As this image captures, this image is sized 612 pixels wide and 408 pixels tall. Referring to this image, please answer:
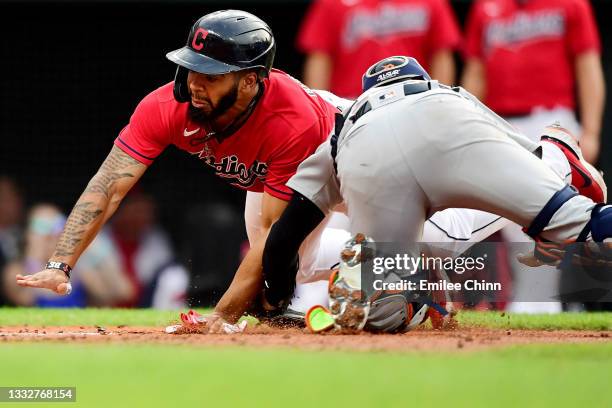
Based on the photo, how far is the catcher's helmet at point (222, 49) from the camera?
5820mm

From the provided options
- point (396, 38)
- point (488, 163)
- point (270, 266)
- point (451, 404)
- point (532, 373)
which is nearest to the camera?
point (451, 404)

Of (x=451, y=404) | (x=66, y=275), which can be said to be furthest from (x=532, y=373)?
(x=66, y=275)

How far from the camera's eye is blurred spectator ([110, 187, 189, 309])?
10094mm

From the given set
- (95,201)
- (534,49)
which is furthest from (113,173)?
(534,49)

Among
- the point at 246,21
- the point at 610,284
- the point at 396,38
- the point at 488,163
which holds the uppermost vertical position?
the point at 396,38

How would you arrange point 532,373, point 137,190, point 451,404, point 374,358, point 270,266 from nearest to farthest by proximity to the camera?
point 451,404
point 532,373
point 374,358
point 270,266
point 137,190

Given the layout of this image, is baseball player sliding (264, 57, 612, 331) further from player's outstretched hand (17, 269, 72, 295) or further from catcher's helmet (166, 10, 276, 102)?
player's outstretched hand (17, 269, 72, 295)

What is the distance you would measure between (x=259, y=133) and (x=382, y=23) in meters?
3.01

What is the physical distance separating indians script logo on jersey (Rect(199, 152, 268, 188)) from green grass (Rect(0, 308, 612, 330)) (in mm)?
1007

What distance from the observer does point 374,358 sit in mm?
4457

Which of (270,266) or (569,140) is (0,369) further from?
(569,140)

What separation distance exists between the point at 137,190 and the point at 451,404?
8429 millimetres

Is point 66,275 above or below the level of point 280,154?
below

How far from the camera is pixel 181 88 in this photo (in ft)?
19.3
